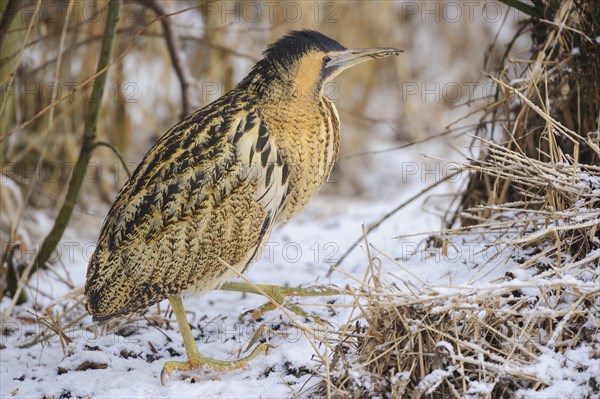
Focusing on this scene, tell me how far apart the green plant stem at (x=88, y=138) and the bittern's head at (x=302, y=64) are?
2.56ft

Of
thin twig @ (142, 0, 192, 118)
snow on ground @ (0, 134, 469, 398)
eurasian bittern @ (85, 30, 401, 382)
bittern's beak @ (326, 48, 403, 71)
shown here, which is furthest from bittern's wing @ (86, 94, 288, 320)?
thin twig @ (142, 0, 192, 118)

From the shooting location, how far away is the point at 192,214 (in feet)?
9.21

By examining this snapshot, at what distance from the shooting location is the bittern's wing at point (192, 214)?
2.81 meters

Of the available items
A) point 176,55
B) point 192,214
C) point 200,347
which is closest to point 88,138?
point 176,55

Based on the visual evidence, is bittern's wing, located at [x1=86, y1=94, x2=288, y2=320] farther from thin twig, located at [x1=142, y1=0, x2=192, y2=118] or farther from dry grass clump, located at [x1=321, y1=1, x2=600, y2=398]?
thin twig, located at [x1=142, y1=0, x2=192, y2=118]

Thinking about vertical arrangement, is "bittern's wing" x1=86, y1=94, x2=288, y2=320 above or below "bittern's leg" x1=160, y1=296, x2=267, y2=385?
above

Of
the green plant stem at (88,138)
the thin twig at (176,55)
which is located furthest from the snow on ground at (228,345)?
the thin twig at (176,55)

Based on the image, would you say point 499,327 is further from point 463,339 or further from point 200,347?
point 200,347

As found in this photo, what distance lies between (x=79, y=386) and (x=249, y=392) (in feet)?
2.04

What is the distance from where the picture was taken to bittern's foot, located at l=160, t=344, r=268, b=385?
2.75 metres

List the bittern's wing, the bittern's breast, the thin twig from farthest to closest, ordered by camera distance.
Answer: the thin twig
the bittern's breast
the bittern's wing

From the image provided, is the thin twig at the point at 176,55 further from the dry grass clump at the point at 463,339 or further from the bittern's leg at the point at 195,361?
the dry grass clump at the point at 463,339

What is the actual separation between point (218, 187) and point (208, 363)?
0.61 metres

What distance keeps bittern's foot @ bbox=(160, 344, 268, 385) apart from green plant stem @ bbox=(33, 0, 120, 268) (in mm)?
1053
